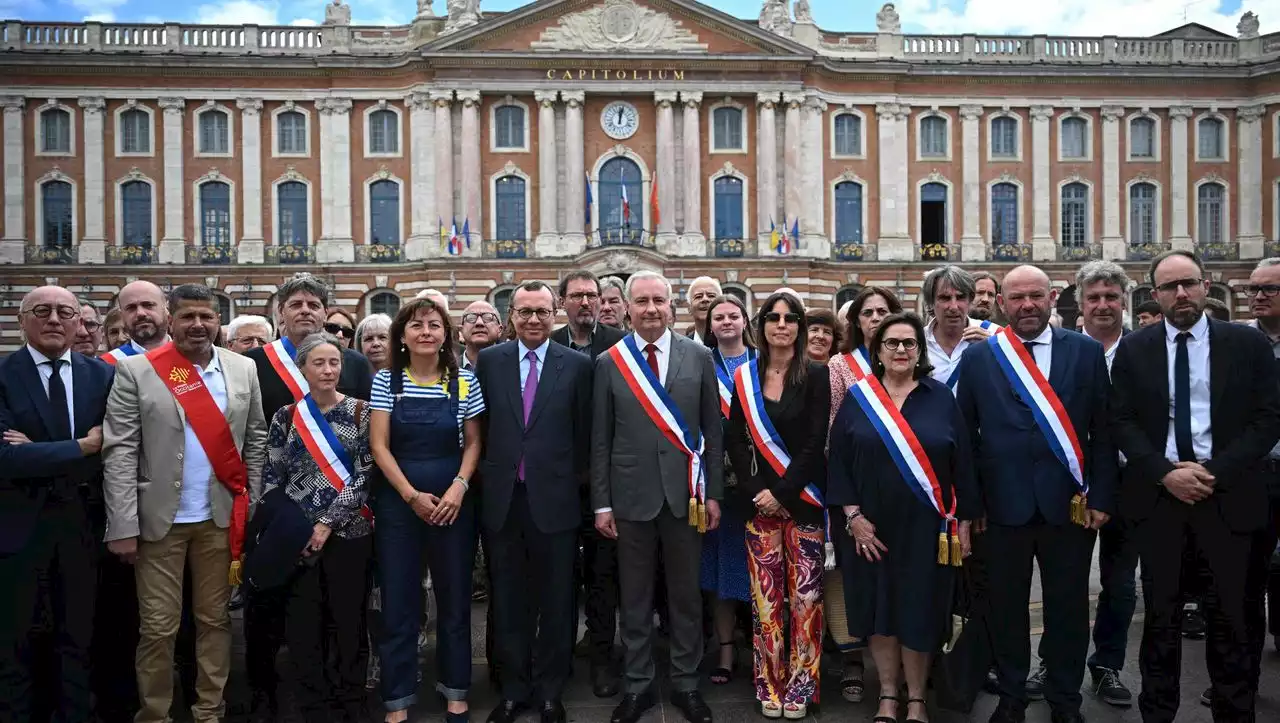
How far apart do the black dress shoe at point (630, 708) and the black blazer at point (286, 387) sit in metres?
2.52

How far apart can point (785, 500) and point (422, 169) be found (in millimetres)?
25448

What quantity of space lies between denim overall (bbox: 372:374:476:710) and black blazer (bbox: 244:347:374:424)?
86 centimetres

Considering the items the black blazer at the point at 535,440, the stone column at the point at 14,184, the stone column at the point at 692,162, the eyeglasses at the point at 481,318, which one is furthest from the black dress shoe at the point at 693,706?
the stone column at the point at 14,184

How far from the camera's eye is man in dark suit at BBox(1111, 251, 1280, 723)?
14.9 feet

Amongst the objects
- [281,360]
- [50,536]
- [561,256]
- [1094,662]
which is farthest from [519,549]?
[561,256]

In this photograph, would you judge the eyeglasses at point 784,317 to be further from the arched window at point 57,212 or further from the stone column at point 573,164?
the arched window at point 57,212

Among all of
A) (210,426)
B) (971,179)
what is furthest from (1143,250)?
(210,426)

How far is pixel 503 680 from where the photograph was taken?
17.0 feet

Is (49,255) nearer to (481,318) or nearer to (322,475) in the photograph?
(481,318)

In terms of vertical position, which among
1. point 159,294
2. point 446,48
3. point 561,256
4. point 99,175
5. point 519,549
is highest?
point 446,48

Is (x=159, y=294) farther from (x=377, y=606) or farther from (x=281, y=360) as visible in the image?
(x=377, y=606)

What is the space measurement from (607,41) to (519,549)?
83.5 feet

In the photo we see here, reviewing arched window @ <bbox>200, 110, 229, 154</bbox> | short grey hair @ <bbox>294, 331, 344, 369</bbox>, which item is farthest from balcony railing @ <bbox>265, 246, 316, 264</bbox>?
short grey hair @ <bbox>294, 331, 344, 369</bbox>

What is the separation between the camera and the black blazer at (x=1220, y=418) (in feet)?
14.9
